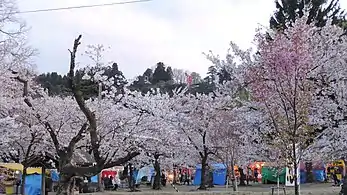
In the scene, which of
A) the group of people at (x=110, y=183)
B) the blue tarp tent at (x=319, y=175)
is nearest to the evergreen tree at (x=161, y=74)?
the group of people at (x=110, y=183)

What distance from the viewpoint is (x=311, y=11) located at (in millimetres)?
34062

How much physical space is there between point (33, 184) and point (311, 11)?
1949cm

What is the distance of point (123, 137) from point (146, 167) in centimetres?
2395

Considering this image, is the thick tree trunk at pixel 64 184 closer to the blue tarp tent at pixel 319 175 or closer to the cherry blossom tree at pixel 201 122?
the cherry blossom tree at pixel 201 122

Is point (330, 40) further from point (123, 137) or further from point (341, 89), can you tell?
point (123, 137)

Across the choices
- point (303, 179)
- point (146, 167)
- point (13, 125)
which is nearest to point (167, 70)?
point (146, 167)

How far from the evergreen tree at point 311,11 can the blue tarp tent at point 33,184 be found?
1667cm

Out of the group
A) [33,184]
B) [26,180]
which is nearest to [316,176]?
[33,184]

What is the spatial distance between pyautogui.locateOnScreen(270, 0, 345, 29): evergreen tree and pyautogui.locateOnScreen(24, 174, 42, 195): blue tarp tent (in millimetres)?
16672

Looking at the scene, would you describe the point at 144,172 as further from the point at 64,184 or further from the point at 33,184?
the point at 64,184

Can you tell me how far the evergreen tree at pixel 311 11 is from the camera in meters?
33.8

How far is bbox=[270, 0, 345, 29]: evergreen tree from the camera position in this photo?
33.8m

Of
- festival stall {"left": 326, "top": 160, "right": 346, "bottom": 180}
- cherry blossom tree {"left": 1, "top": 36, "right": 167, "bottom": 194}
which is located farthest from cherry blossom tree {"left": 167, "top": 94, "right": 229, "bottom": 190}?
cherry blossom tree {"left": 1, "top": 36, "right": 167, "bottom": 194}

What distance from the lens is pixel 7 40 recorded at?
65.9 ft
